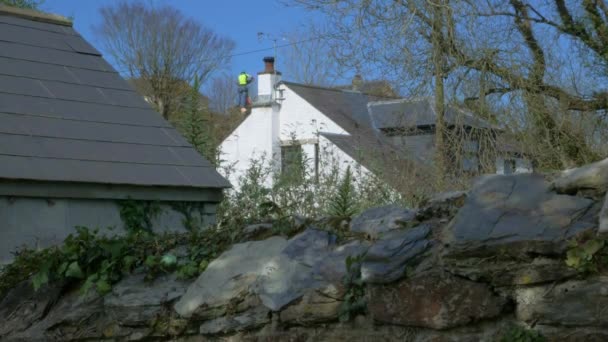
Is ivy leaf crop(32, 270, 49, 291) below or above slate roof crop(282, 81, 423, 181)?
below

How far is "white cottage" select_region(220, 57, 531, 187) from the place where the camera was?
416 inches

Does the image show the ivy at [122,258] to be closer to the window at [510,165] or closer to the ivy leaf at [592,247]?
the ivy leaf at [592,247]

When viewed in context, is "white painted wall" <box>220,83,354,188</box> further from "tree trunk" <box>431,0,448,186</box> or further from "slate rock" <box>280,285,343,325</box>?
"slate rock" <box>280,285,343,325</box>

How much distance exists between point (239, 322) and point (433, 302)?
Result: 113cm

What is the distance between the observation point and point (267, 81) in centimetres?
2681

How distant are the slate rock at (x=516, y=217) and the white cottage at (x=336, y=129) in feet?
19.6

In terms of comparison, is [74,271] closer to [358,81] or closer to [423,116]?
[423,116]

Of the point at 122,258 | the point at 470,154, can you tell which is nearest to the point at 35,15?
the point at 122,258

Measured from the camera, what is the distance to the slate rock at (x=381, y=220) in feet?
13.7

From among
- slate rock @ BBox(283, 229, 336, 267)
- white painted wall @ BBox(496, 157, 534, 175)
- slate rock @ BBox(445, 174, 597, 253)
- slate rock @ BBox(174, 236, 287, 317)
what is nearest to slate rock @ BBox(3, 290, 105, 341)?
slate rock @ BBox(174, 236, 287, 317)

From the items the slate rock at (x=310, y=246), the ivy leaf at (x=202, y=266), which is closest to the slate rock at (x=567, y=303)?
the slate rock at (x=310, y=246)

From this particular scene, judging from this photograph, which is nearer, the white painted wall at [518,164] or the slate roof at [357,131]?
the white painted wall at [518,164]

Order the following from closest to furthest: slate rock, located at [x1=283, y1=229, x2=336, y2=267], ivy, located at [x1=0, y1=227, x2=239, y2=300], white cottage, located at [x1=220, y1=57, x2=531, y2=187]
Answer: slate rock, located at [x1=283, y1=229, x2=336, y2=267], ivy, located at [x1=0, y1=227, x2=239, y2=300], white cottage, located at [x1=220, y1=57, x2=531, y2=187]

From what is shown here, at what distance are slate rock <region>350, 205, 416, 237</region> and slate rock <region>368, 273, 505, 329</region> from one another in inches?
18.8
